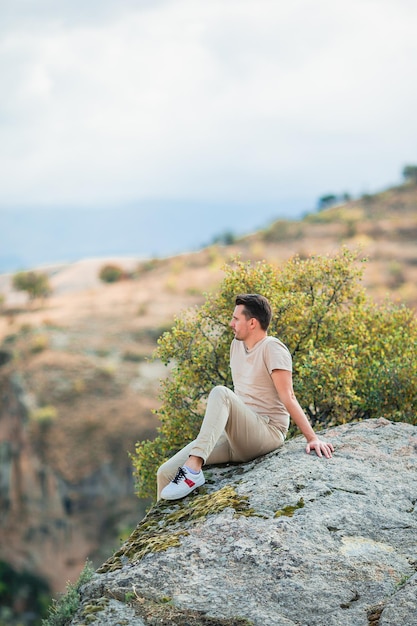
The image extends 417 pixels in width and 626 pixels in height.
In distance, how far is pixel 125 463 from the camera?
3881cm

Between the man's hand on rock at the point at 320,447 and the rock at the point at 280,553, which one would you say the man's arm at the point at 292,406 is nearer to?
the man's hand on rock at the point at 320,447

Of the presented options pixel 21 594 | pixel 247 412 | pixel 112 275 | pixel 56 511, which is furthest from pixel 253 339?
pixel 112 275

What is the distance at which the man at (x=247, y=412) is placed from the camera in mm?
7750

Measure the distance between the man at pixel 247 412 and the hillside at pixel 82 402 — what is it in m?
25.8

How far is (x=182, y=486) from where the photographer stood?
7.72 metres

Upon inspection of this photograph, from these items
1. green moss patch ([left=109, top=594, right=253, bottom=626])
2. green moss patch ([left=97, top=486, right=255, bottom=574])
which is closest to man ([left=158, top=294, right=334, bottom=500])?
green moss patch ([left=97, top=486, right=255, bottom=574])

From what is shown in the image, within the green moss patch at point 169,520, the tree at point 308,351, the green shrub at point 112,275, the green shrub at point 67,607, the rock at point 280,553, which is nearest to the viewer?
the rock at point 280,553

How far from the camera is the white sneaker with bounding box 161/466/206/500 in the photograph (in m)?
7.72

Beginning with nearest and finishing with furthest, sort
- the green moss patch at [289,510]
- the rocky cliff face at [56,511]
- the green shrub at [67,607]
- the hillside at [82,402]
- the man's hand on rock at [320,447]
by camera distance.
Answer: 1. the green shrub at [67,607]
2. the green moss patch at [289,510]
3. the man's hand on rock at [320,447]
4. the rocky cliff face at [56,511]
5. the hillside at [82,402]

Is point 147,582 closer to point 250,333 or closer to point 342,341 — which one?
point 250,333

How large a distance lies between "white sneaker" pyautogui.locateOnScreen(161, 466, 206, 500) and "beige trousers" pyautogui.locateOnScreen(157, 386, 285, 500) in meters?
0.19

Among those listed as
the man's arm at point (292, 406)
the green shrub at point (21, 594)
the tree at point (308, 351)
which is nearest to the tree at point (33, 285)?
the green shrub at point (21, 594)

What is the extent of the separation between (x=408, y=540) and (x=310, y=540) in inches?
34.1

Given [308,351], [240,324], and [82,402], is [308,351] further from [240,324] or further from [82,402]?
[82,402]
